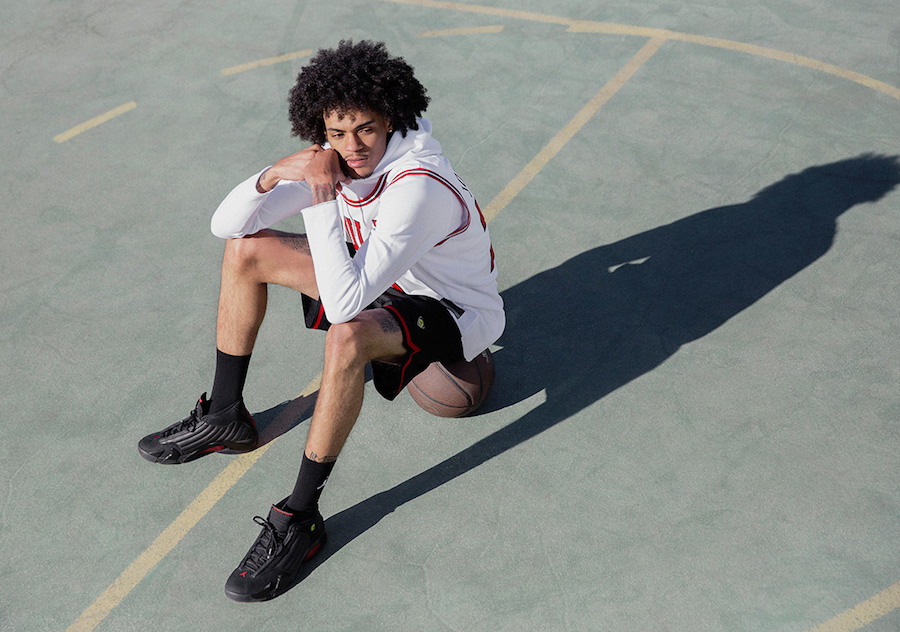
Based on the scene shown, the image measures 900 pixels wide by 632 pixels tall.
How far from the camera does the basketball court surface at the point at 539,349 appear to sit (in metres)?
3.54

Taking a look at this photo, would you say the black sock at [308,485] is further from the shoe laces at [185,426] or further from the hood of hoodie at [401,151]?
the hood of hoodie at [401,151]

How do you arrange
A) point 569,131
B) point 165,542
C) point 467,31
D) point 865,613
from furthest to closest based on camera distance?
1. point 467,31
2. point 569,131
3. point 165,542
4. point 865,613

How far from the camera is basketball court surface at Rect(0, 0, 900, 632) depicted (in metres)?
3.54

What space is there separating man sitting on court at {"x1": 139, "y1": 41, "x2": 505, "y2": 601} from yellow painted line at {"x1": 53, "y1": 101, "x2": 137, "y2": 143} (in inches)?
134

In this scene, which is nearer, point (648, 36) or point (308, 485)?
point (308, 485)

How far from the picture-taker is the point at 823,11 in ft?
24.6

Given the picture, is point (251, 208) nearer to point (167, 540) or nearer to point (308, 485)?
point (308, 485)

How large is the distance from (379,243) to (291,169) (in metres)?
0.59

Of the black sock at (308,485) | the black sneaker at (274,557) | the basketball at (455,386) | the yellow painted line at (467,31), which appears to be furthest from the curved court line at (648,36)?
the black sneaker at (274,557)

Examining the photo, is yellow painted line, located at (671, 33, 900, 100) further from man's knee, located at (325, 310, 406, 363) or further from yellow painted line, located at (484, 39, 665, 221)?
man's knee, located at (325, 310, 406, 363)

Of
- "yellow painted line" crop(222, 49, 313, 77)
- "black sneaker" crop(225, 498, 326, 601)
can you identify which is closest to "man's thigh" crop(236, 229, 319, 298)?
"black sneaker" crop(225, 498, 326, 601)

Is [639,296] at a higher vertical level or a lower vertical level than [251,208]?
lower

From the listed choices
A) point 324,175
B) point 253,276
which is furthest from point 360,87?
point 253,276

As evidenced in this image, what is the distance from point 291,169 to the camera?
11.9 feet
